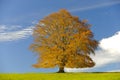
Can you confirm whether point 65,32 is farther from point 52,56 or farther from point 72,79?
point 72,79

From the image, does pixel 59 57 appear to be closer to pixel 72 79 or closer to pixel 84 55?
pixel 84 55

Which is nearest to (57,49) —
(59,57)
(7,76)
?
(59,57)

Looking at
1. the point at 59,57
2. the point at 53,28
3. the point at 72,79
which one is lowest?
the point at 72,79

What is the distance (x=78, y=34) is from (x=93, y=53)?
3.31 metres

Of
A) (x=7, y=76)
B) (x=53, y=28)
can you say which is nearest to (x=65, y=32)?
(x=53, y=28)

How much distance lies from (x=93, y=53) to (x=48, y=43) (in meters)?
6.08

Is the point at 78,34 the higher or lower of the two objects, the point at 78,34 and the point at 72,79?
the higher

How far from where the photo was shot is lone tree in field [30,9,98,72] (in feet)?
187

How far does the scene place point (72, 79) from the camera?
45719mm

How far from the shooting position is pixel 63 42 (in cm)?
5800

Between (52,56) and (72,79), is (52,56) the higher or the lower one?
the higher one

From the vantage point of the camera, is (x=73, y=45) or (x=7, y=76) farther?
(x=73, y=45)

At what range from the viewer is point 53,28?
193 feet

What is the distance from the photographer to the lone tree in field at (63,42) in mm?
56938
